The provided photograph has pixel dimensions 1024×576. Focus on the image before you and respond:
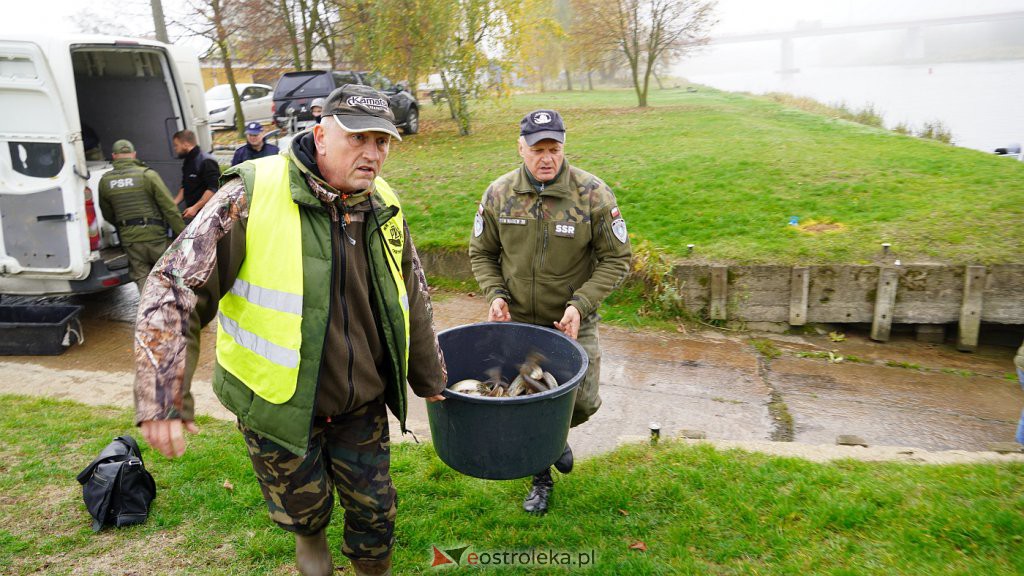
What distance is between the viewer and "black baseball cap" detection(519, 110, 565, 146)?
3.67 metres

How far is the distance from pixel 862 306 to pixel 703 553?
536 centimetres

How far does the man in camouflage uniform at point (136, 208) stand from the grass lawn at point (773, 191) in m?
3.00

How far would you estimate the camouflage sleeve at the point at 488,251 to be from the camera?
13.1 ft

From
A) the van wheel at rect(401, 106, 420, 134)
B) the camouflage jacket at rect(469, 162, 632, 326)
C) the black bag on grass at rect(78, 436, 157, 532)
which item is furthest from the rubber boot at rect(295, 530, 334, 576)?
the van wheel at rect(401, 106, 420, 134)

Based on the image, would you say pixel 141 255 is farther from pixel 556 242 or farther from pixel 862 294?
pixel 862 294

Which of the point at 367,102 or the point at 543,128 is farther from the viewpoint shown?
the point at 543,128

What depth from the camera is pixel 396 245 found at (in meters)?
2.78

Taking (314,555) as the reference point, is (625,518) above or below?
below

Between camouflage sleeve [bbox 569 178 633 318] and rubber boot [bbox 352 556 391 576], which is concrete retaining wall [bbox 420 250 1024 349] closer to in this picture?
camouflage sleeve [bbox 569 178 633 318]

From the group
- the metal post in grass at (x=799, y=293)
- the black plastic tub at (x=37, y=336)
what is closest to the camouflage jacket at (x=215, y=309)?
the black plastic tub at (x=37, y=336)

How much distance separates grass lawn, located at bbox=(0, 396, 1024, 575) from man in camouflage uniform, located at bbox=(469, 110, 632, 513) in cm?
39

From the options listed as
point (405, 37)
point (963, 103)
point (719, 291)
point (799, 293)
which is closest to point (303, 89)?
point (405, 37)

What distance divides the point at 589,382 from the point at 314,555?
5.49 feet

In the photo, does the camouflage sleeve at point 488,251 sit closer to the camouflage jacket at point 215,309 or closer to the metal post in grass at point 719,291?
the camouflage jacket at point 215,309
